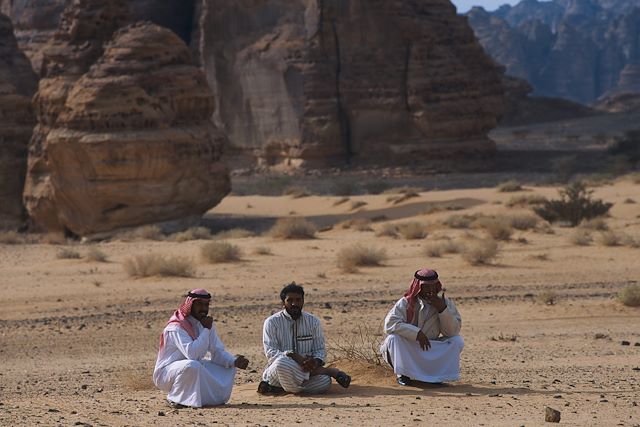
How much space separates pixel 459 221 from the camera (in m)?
25.2

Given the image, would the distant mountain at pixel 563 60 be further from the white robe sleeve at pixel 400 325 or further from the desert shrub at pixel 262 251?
the white robe sleeve at pixel 400 325

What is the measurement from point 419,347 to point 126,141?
1395 centimetres

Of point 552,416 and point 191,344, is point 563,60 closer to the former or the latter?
point 191,344

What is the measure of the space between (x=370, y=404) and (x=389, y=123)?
28283 mm

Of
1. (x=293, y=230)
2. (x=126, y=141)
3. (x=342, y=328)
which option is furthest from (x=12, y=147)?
(x=342, y=328)

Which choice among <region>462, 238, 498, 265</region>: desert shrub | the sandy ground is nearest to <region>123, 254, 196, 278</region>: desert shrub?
the sandy ground

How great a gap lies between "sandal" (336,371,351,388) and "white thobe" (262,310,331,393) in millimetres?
155

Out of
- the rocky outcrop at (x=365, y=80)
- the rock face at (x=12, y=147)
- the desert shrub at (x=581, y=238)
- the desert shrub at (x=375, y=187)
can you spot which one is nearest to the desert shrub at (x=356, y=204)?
the desert shrub at (x=375, y=187)

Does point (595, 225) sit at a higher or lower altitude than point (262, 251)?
higher

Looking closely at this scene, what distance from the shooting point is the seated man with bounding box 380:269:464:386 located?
1048 centimetres

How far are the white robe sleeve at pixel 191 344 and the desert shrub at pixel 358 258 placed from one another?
30.1ft

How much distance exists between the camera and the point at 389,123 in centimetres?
3775

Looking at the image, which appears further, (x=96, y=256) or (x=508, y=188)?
(x=508, y=188)

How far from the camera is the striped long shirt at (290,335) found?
34.0ft
